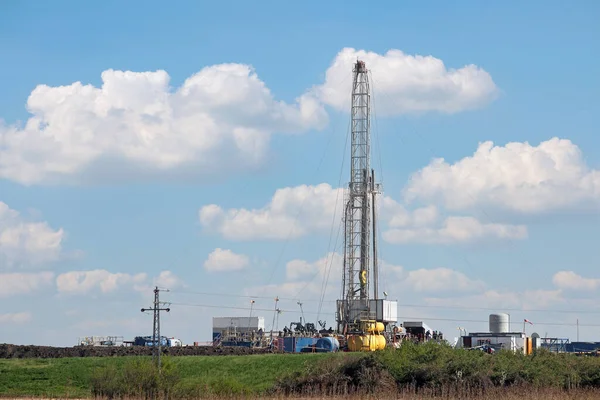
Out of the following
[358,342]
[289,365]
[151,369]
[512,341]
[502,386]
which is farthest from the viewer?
[512,341]

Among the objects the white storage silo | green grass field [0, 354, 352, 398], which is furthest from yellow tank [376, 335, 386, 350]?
the white storage silo

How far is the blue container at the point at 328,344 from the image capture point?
75.1 m

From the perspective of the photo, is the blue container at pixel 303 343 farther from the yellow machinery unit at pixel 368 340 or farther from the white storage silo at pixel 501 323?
the white storage silo at pixel 501 323

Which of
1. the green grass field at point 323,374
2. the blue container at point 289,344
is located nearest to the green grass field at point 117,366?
the green grass field at point 323,374

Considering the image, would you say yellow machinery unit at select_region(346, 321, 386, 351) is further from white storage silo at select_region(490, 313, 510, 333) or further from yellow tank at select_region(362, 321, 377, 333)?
white storage silo at select_region(490, 313, 510, 333)

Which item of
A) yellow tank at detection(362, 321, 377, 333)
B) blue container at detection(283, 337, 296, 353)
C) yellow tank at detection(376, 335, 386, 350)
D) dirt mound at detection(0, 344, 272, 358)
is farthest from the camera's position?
blue container at detection(283, 337, 296, 353)

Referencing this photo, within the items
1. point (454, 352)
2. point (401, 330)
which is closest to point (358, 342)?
point (401, 330)

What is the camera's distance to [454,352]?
5944 cm

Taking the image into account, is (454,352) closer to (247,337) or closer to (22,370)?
(22,370)

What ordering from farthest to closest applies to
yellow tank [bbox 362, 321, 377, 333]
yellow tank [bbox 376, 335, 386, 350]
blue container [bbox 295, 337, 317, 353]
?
blue container [bbox 295, 337, 317, 353] < yellow tank [bbox 362, 321, 377, 333] < yellow tank [bbox 376, 335, 386, 350]

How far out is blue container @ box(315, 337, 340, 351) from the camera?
75.1 meters

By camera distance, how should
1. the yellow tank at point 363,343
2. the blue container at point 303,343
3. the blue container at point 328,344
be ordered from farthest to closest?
the blue container at point 303,343 → the blue container at point 328,344 → the yellow tank at point 363,343

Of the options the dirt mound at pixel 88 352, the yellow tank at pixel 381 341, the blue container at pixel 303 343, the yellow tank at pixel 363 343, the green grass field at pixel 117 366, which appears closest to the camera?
the green grass field at pixel 117 366

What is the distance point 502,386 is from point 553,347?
4234cm
